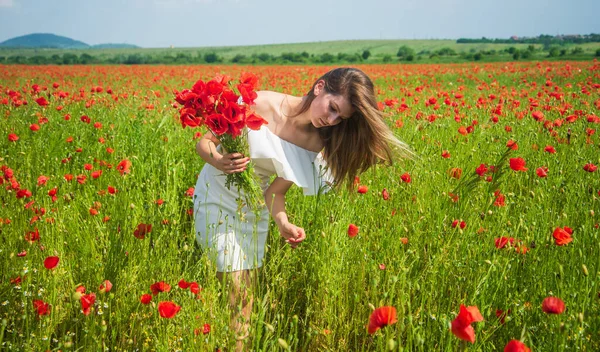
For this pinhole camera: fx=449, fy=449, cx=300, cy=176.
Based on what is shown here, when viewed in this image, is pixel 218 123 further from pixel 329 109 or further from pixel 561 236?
pixel 561 236

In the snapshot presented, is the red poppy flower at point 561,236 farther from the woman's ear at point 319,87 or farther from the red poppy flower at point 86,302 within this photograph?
the red poppy flower at point 86,302

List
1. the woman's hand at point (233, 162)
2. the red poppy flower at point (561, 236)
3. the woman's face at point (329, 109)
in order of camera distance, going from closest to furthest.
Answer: the red poppy flower at point (561, 236) → the woman's hand at point (233, 162) → the woman's face at point (329, 109)

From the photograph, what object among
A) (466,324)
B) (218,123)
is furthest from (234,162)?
(466,324)

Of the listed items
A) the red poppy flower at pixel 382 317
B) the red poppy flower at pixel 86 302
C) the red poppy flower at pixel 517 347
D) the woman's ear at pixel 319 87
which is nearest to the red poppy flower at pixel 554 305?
the red poppy flower at pixel 517 347

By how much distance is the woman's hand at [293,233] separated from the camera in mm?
2023

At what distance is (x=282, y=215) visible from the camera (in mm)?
2176

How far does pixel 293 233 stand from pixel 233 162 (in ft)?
1.46

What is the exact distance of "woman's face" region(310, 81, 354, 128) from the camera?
2.21 meters

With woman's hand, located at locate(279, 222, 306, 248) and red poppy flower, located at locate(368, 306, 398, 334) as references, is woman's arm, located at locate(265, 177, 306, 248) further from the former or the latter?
red poppy flower, located at locate(368, 306, 398, 334)

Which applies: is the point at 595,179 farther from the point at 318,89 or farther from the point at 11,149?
the point at 11,149

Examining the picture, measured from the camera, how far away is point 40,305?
4.80 ft

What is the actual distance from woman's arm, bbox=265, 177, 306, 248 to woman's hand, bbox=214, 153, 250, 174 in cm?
20

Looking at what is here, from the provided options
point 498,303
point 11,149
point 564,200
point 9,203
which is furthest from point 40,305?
point 564,200

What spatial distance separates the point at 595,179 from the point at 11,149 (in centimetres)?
441
